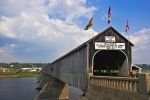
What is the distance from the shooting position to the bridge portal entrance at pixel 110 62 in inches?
1255

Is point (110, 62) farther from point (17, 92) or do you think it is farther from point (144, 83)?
point (17, 92)

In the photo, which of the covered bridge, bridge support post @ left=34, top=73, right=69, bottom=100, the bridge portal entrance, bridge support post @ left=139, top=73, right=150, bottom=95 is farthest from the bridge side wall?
bridge support post @ left=34, top=73, right=69, bottom=100

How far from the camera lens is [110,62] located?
38094 millimetres

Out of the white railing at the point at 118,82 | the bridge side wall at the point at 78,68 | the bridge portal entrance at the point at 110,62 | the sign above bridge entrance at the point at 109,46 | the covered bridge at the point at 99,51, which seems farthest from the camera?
the bridge portal entrance at the point at 110,62

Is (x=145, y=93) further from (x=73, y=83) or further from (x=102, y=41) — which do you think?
(x=73, y=83)

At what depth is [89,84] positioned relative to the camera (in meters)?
27.8

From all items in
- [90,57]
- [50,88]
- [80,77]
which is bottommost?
[50,88]

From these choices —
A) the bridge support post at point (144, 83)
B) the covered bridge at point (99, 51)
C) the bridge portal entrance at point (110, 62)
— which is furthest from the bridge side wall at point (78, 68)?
the bridge support post at point (144, 83)

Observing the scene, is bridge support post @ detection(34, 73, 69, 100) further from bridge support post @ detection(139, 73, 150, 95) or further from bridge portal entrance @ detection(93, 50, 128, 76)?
bridge support post @ detection(139, 73, 150, 95)

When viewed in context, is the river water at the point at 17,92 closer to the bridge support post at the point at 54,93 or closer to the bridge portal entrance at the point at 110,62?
the bridge support post at the point at 54,93

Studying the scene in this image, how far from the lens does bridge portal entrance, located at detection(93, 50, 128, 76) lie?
31.9 m

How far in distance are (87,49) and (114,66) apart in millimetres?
8828

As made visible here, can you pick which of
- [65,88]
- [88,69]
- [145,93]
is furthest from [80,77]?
[65,88]

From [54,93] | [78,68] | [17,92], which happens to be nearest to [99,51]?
[78,68]
